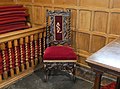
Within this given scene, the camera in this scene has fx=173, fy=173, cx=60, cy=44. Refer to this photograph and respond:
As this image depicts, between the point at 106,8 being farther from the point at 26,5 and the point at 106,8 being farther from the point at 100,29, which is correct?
the point at 26,5

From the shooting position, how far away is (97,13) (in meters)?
2.56

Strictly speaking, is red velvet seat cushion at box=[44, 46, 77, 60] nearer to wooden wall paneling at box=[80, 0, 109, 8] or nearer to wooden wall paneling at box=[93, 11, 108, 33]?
wooden wall paneling at box=[93, 11, 108, 33]

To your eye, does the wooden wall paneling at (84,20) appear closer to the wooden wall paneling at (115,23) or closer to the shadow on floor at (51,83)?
the wooden wall paneling at (115,23)

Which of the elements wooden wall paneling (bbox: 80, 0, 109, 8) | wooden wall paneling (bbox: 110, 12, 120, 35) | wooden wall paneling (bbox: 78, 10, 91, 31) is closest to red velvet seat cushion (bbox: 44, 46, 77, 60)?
wooden wall paneling (bbox: 78, 10, 91, 31)

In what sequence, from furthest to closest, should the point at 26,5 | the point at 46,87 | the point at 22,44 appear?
the point at 26,5 < the point at 22,44 < the point at 46,87

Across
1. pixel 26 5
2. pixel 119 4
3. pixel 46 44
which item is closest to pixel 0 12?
pixel 26 5

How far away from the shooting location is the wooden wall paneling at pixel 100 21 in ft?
8.23

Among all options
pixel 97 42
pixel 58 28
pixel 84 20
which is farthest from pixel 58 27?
pixel 97 42

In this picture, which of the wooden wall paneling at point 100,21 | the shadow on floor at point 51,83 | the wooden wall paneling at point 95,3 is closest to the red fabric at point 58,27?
the wooden wall paneling at point 95,3

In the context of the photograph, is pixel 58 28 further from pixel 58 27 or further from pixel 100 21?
pixel 100 21

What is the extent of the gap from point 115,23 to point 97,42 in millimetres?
423

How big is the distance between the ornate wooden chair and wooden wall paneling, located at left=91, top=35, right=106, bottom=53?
1.27 feet

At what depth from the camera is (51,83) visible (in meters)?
2.64

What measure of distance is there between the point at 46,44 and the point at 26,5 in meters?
0.98
